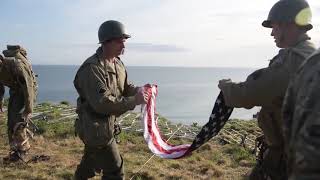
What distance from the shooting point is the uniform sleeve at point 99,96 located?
7219mm

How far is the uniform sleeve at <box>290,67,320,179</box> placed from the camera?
80.9 inches

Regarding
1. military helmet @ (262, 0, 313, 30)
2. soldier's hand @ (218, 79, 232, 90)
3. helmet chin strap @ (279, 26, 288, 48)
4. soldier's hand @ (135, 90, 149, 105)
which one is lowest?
soldier's hand @ (135, 90, 149, 105)

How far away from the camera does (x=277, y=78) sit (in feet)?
16.4

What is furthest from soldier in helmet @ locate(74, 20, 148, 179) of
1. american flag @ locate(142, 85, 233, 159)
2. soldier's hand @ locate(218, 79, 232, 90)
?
soldier's hand @ locate(218, 79, 232, 90)

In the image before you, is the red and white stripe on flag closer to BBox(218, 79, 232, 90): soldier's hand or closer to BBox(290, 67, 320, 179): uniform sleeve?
BBox(218, 79, 232, 90): soldier's hand

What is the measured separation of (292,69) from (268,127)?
680 mm

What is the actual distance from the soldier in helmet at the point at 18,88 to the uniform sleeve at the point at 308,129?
954 centimetres

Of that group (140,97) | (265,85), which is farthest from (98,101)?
(265,85)

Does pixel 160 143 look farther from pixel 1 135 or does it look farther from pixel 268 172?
pixel 1 135

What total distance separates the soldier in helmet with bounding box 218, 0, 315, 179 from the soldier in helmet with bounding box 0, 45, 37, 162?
659 centimetres

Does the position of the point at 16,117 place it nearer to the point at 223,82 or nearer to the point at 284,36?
the point at 223,82

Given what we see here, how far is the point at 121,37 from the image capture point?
7.52 m

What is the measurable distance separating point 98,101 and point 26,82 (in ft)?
14.4

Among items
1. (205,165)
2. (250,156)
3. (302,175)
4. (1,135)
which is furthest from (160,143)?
(1,135)
